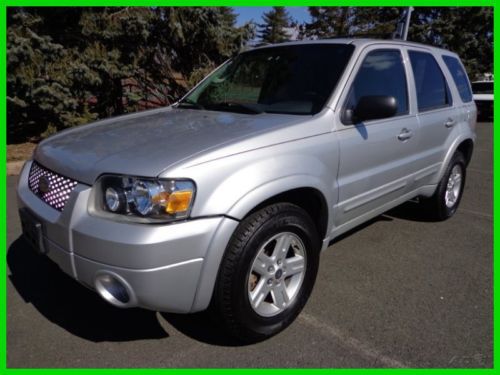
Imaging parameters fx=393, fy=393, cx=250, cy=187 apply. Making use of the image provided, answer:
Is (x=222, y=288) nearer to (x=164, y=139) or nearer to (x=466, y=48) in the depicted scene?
(x=164, y=139)

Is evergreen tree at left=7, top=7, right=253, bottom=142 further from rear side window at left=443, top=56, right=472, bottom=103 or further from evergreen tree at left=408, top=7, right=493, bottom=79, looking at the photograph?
evergreen tree at left=408, top=7, right=493, bottom=79

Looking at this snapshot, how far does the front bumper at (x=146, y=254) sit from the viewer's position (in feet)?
6.17

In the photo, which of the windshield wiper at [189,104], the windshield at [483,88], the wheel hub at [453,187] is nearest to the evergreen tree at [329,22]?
the windshield at [483,88]

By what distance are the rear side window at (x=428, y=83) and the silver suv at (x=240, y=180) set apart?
5 centimetres

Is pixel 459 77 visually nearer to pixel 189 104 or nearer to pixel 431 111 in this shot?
pixel 431 111

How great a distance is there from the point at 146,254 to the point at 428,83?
3.26m

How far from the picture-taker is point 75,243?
203 centimetres

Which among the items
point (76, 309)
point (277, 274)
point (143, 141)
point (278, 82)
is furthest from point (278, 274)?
point (278, 82)

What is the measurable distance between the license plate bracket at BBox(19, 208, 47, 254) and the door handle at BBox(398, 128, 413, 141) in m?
2.71

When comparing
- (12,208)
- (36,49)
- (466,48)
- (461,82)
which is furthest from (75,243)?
(466,48)

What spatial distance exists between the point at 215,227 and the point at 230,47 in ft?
23.5

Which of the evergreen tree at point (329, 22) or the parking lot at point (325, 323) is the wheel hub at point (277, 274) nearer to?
the parking lot at point (325, 323)

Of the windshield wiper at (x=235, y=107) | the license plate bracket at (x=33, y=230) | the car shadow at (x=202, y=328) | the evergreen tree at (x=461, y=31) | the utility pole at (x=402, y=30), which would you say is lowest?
the car shadow at (x=202, y=328)

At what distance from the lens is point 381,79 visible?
3197mm
